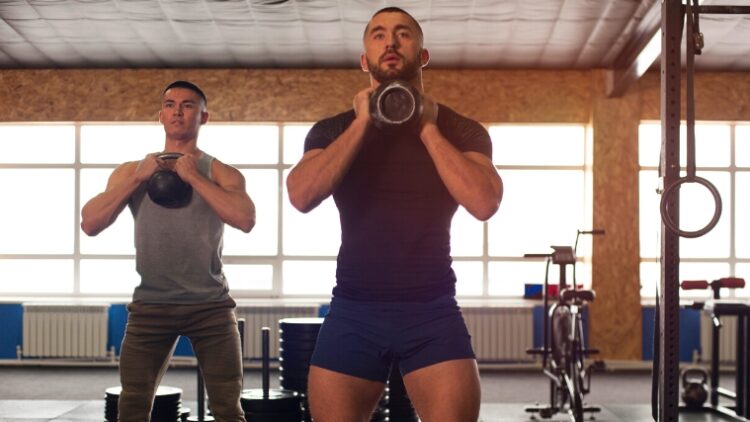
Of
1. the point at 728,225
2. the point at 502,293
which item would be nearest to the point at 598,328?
the point at 502,293

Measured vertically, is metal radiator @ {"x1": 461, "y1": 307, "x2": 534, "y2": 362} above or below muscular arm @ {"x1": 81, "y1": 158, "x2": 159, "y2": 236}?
below

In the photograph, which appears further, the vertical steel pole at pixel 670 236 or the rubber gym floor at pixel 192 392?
the rubber gym floor at pixel 192 392

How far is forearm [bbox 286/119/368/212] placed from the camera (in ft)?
5.57

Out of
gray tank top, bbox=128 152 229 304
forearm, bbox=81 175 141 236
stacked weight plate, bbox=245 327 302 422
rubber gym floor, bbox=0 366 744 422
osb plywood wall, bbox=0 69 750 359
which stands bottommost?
rubber gym floor, bbox=0 366 744 422

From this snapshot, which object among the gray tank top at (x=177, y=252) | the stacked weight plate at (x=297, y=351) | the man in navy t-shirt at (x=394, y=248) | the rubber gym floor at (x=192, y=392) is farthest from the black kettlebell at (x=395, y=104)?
the rubber gym floor at (x=192, y=392)

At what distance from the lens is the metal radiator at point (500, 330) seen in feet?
24.7

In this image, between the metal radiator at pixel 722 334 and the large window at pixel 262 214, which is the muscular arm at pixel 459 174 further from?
the metal radiator at pixel 722 334

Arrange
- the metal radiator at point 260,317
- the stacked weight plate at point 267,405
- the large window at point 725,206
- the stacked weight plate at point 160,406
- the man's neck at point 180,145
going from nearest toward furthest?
the man's neck at point 180,145 → the stacked weight plate at point 267,405 → the stacked weight plate at point 160,406 → the metal radiator at point 260,317 → the large window at point 725,206

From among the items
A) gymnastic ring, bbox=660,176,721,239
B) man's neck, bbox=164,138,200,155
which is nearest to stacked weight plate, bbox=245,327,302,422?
man's neck, bbox=164,138,200,155

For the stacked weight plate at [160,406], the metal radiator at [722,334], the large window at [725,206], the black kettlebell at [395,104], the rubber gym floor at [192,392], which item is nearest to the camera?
the black kettlebell at [395,104]

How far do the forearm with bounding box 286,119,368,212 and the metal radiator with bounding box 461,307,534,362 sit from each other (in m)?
5.88

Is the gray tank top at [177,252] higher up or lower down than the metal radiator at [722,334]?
higher up

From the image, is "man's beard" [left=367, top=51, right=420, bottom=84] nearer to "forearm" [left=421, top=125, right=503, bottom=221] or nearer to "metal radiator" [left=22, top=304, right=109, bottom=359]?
"forearm" [left=421, top=125, right=503, bottom=221]

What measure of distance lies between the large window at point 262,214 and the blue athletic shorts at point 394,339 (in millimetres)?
6077
